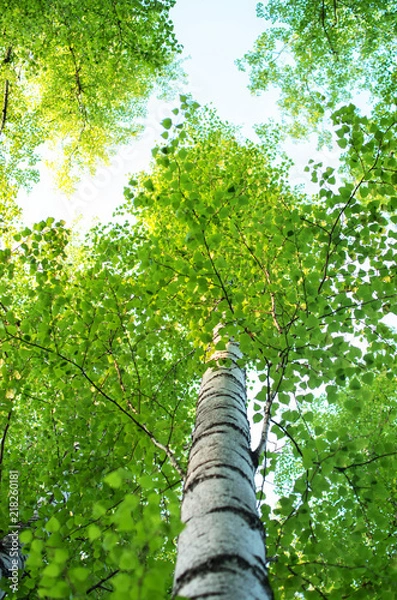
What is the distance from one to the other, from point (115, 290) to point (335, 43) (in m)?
7.82

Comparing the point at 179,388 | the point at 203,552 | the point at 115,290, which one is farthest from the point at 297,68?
the point at 203,552

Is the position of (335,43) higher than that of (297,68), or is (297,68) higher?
(297,68)

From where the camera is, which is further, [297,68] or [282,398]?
[297,68]

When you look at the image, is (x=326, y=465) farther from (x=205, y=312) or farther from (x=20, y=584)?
(x=20, y=584)

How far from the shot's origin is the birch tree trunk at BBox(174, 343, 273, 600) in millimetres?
1425

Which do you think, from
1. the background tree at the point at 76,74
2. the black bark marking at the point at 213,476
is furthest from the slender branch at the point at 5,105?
the black bark marking at the point at 213,476

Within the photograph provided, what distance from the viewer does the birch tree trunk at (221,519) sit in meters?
1.42

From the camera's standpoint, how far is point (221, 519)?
168 centimetres

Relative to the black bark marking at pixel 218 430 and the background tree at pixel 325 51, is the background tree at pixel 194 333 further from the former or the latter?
the background tree at pixel 325 51

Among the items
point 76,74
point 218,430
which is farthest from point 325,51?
point 218,430

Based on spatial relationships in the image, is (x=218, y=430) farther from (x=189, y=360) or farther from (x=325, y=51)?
(x=325, y=51)

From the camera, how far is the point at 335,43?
8242 millimetres

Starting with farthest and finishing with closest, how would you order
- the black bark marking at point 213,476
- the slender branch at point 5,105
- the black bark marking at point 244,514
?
1. the slender branch at point 5,105
2. the black bark marking at point 213,476
3. the black bark marking at point 244,514

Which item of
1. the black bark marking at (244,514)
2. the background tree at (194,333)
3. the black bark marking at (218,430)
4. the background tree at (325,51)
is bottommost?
the black bark marking at (244,514)
